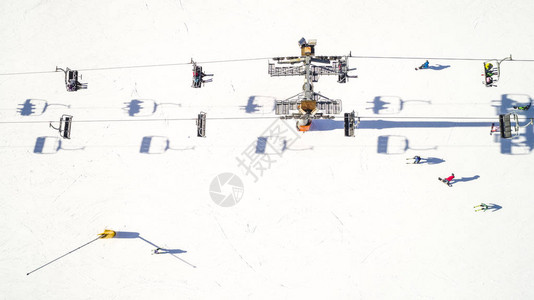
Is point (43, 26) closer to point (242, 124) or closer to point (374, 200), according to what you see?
point (242, 124)

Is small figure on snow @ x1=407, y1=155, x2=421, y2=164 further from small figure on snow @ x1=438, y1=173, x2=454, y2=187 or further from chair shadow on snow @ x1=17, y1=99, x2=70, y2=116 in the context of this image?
chair shadow on snow @ x1=17, y1=99, x2=70, y2=116

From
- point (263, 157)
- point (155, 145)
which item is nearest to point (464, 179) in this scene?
point (263, 157)

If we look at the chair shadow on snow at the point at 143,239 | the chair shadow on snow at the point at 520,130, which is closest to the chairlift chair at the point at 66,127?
the chair shadow on snow at the point at 143,239

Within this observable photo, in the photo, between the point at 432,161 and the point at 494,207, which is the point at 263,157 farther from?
the point at 494,207

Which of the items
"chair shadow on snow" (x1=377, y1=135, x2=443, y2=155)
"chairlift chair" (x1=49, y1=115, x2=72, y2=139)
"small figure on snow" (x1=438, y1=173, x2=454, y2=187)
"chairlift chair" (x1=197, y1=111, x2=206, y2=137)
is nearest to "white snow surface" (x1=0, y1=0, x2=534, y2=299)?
"chair shadow on snow" (x1=377, y1=135, x2=443, y2=155)

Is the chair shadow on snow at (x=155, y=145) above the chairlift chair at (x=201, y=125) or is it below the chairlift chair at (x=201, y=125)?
below

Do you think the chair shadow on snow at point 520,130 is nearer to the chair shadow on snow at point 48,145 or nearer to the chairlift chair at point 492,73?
the chairlift chair at point 492,73

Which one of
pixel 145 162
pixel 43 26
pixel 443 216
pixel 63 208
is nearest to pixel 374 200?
pixel 443 216
